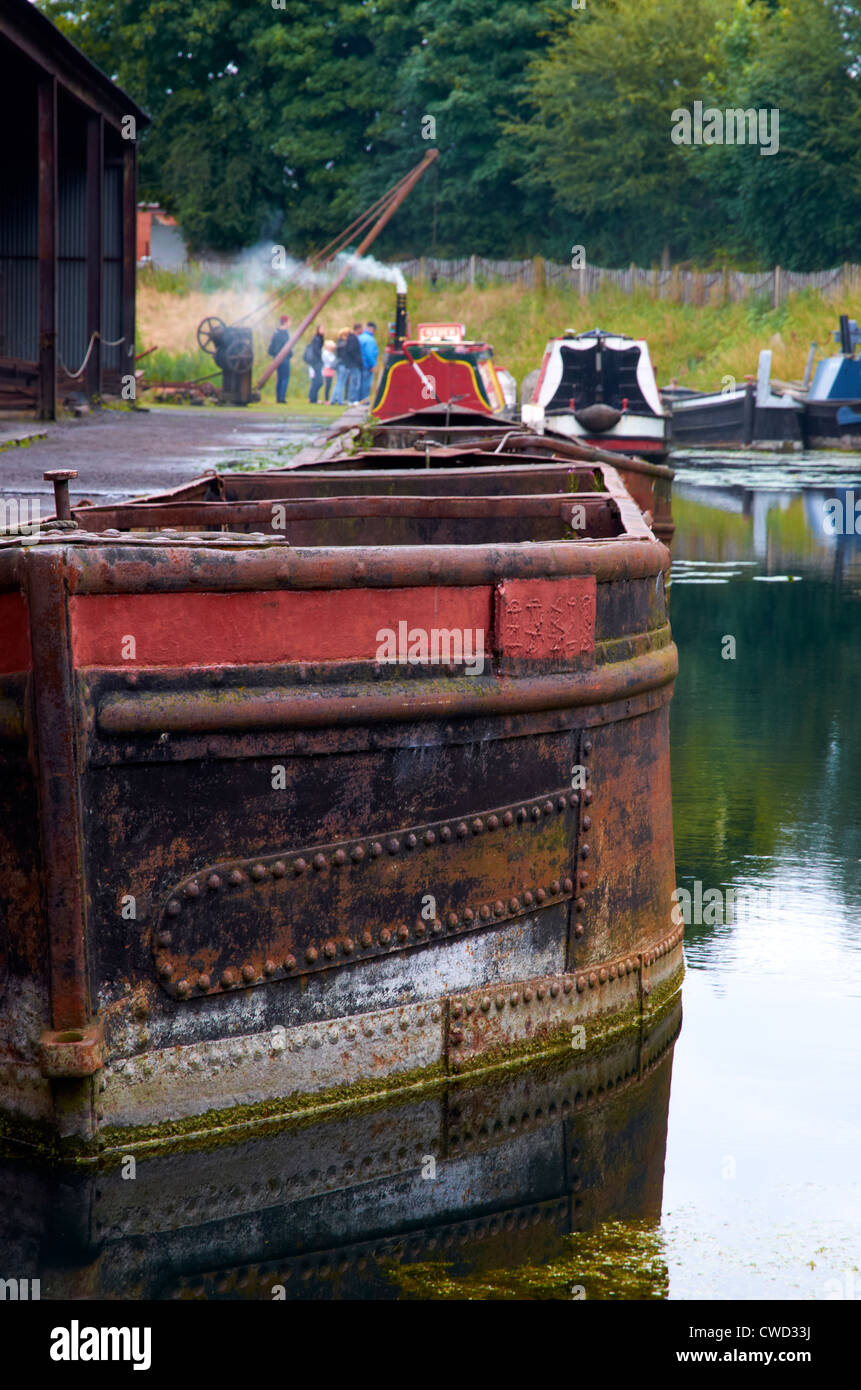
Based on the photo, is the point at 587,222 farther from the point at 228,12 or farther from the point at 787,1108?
the point at 787,1108

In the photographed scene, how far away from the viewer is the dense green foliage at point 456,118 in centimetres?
4956

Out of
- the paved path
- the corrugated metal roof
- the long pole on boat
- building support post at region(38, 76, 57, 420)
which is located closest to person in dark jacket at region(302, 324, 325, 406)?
the long pole on boat

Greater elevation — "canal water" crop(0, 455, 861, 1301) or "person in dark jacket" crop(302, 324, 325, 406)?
"person in dark jacket" crop(302, 324, 325, 406)

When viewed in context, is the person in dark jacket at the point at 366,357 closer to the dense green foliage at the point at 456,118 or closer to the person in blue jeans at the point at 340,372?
the person in blue jeans at the point at 340,372

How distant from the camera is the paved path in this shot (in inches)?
451

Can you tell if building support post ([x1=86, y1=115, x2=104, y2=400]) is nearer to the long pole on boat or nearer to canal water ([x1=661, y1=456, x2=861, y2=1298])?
the long pole on boat

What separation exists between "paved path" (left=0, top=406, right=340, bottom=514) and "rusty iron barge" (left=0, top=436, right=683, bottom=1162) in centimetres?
549

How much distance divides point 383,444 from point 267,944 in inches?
351

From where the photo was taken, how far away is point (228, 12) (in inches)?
2044

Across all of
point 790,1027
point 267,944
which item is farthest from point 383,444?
point 267,944

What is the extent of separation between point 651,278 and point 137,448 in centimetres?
3498

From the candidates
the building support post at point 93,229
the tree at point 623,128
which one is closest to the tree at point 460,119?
the tree at point 623,128

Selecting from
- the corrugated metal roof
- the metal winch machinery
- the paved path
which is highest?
the corrugated metal roof

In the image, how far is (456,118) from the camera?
50.7m
